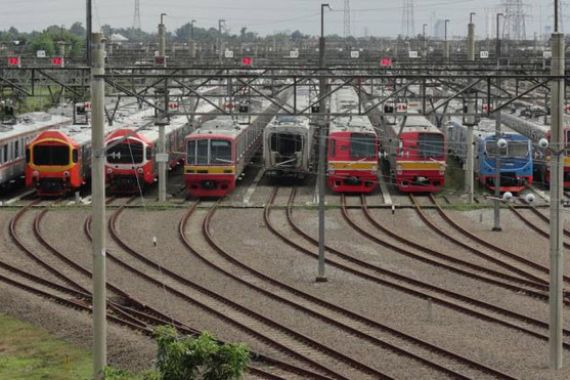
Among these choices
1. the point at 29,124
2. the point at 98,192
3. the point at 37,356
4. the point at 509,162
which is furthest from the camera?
the point at 29,124

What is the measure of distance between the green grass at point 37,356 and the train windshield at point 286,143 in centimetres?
1866

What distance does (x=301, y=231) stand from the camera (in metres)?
28.8

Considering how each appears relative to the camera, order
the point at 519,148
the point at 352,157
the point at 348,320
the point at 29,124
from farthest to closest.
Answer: the point at 29,124 < the point at 352,157 < the point at 519,148 < the point at 348,320

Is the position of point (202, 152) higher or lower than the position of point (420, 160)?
higher

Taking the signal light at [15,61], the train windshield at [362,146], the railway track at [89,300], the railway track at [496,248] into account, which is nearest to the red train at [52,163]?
the signal light at [15,61]

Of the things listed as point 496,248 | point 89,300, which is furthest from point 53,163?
point 496,248

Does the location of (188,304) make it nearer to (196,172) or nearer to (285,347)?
(285,347)

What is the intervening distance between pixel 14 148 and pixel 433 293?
1816 cm

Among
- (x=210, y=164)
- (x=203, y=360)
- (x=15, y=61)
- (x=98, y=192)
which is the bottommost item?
(x=203, y=360)

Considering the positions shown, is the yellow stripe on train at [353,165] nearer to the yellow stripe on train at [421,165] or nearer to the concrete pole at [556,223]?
the yellow stripe on train at [421,165]

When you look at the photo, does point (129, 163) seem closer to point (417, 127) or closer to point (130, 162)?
point (130, 162)

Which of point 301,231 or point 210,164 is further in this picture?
point 210,164

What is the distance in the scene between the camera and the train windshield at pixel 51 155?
3419 centimetres

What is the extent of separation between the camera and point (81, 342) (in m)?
17.8
